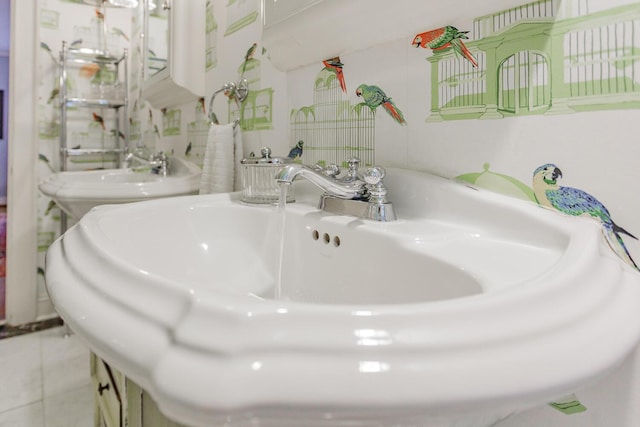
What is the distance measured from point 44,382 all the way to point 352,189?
1584 millimetres

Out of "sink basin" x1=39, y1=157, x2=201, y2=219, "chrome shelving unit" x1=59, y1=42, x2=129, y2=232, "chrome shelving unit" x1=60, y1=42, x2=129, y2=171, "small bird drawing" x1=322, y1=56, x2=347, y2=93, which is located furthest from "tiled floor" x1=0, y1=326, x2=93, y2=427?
"small bird drawing" x1=322, y1=56, x2=347, y2=93

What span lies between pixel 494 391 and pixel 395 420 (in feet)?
0.18

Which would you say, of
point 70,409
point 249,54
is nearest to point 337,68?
point 249,54

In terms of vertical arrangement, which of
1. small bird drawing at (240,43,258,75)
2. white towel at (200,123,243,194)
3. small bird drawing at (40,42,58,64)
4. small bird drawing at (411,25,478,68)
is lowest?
white towel at (200,123,243,194)

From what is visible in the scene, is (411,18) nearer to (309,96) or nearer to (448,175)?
(448,175)

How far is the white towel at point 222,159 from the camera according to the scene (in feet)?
3.84

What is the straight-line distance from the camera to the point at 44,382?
155cm

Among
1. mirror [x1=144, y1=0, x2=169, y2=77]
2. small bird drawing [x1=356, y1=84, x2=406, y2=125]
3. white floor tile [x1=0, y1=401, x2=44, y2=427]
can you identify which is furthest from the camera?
mirror [x1=144, y1=0, x2=169, y2=77]

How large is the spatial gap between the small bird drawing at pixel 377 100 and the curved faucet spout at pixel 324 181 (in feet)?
0.51

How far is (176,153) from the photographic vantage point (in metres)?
1.80

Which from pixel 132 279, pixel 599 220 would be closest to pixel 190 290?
pixel 132 279

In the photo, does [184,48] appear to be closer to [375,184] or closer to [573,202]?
[375,184]

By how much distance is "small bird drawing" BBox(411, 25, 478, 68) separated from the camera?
2.02 ft

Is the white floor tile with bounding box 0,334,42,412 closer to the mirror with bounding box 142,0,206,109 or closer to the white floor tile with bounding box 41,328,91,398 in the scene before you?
the white floor tile with bounding box 41,328,91,398
